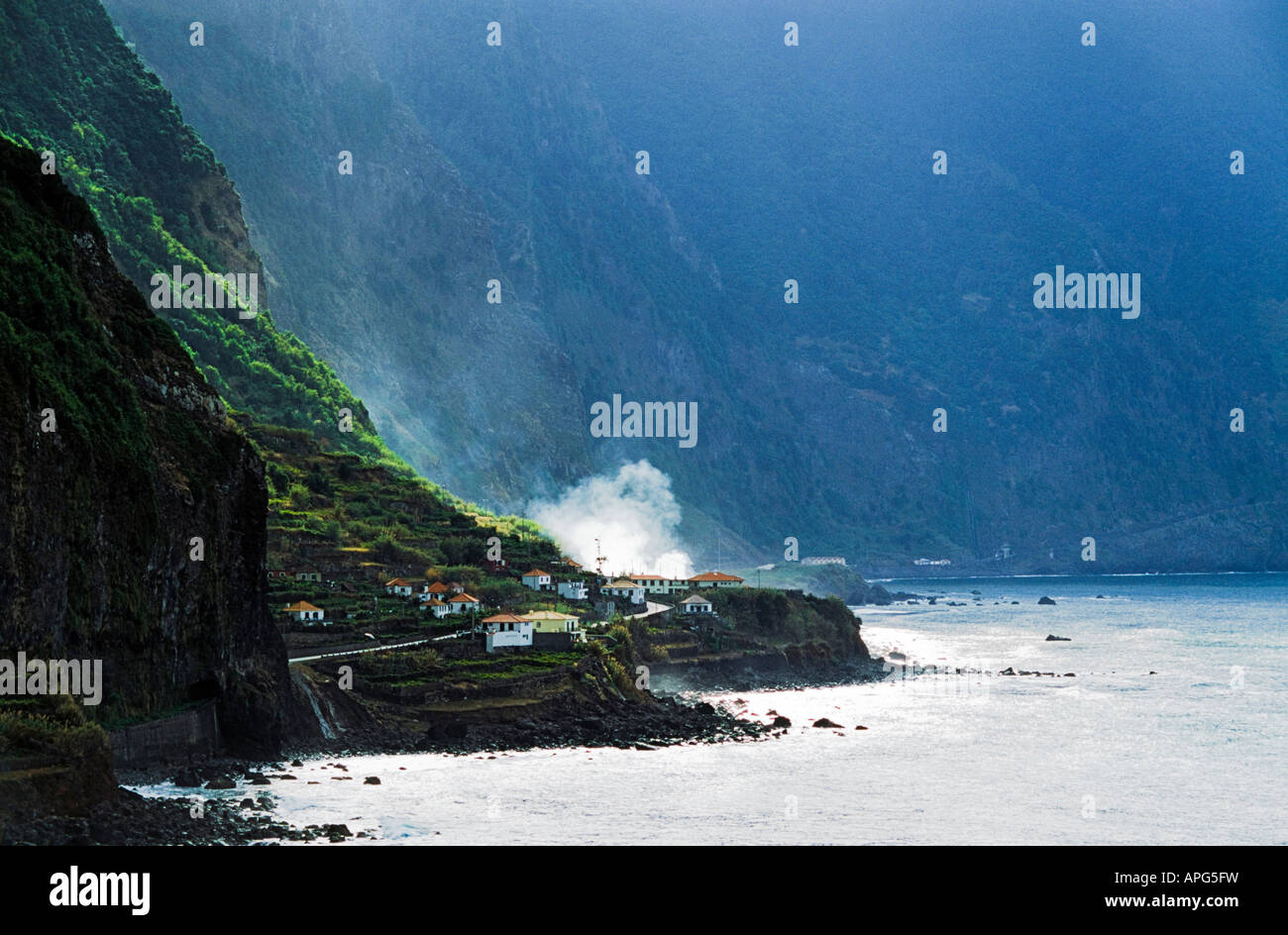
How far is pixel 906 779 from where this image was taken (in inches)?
2712

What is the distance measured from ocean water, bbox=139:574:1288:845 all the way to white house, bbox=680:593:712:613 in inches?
707

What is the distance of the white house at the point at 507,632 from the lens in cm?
8412

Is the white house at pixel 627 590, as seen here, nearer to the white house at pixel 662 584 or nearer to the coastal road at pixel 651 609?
the coastal road at pixel 651 609

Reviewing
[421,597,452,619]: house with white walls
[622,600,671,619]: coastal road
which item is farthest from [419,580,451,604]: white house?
[622,600,671,619]: coastal road

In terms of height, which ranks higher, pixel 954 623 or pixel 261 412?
pixel 261 412

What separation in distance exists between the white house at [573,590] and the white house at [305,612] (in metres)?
31.9

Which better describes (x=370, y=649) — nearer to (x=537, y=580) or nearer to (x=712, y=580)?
(x=537, y=580)

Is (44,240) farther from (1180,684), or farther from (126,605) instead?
(1180,684)

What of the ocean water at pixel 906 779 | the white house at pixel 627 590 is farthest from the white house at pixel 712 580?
the ocean water at pixel 906 779

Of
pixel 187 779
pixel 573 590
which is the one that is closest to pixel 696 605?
pixel 573 590

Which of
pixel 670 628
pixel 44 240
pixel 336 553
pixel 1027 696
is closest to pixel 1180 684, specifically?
pixel 1027 696

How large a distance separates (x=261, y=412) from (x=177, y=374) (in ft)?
304

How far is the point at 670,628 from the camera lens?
111625 millimetres

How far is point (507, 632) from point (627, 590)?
140 feet
